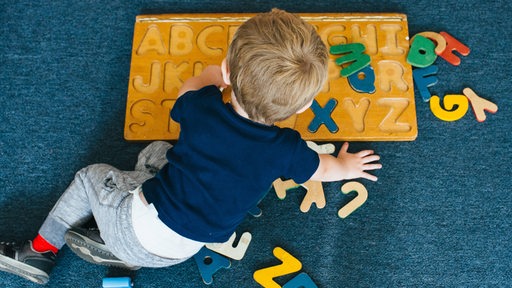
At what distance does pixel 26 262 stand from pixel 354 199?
0.74m

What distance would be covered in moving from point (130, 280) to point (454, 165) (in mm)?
790

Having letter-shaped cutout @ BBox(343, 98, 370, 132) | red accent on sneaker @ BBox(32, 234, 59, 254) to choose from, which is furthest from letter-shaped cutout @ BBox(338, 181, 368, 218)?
red accent on sneaker @ BBox(32, 234, 59, 254)

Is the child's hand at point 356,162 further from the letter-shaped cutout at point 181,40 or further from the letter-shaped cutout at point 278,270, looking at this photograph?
the letter-shaped cutout at point 181,40

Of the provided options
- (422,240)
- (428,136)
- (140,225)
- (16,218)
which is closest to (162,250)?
(140,225)

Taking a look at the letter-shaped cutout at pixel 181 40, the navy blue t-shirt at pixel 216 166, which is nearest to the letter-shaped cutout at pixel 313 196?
the navy blue t-shirt at pixel 216 166

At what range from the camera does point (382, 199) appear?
113cm

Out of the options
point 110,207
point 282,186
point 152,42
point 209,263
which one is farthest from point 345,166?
point 152,42

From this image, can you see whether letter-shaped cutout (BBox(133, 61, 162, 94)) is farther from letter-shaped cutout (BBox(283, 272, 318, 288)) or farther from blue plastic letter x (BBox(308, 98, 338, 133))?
letter-shaped cutout (BBox(283, 272, 318, 288))

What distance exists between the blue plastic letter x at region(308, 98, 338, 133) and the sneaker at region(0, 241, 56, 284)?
2.16 feet

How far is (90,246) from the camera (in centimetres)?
100

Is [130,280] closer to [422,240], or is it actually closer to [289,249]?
[289,249]

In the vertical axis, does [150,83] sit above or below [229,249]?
above

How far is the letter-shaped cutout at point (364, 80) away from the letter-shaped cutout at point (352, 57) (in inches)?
0.5

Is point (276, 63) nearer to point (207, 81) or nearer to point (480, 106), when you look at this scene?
point (207, 81)
